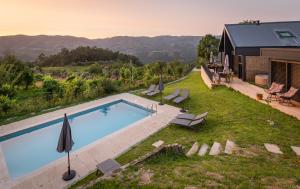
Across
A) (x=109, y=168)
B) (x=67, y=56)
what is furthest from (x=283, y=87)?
(x=67, y=56)

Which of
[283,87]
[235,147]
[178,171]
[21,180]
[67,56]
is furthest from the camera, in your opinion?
[67,56]

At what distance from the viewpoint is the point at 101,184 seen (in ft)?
14.6

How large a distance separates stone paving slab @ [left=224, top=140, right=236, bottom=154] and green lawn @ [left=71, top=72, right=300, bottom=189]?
0.19 metres

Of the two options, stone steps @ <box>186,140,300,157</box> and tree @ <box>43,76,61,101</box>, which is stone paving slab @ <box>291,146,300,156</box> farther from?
tree @ <box>43,76,61,101</box>

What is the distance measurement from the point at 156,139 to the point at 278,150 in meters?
3.99

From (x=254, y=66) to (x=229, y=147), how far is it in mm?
12907

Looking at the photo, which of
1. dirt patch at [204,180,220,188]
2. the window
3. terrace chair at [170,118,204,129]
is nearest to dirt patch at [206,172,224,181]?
dirt patch at [204,180,220,188]

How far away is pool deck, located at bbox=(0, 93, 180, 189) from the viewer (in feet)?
18.4

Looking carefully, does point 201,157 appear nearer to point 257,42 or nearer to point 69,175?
point 69,175

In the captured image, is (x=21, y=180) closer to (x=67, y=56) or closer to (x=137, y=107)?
(x=137, y=107)

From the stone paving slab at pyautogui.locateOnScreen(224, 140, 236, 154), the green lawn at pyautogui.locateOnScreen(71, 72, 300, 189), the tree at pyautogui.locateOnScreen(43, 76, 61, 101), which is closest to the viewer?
the green lawn at pyautogui.locateOnScreen(71, 72, 300, 189)

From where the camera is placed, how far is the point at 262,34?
1750 cm

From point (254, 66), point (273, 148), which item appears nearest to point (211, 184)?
point (273, 148)

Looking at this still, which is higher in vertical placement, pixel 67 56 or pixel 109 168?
pixel 67 56
